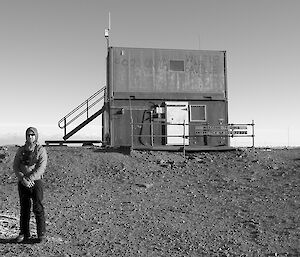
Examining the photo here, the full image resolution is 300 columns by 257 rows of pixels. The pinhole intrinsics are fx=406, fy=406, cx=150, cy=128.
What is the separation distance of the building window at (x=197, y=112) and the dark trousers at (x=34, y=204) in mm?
16459

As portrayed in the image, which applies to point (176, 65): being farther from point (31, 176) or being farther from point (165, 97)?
point (31, 176)

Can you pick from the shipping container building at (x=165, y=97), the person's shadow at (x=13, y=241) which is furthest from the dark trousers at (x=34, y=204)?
the shipping container building at (x=165, y=97)

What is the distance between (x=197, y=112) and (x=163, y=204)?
37.0ft

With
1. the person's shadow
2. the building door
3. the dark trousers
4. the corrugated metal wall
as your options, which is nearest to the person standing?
the dark trousers

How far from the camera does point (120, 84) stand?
923 inches

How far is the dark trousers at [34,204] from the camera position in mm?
8422

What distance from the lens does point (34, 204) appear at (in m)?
8.42

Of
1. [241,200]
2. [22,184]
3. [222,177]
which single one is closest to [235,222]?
[241,200]

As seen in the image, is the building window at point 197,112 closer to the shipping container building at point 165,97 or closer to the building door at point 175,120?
the shipping container building at point 165,97

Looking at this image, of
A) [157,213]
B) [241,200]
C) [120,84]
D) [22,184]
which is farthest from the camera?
[120,84]

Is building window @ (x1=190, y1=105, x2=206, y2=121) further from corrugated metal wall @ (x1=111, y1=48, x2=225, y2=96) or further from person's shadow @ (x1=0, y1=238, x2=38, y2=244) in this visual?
person's shadow @ (x1=0, y1=238, x2=38, y2=244)

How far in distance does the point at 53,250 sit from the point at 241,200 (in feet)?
25.4

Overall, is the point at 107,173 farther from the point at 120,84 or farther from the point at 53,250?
the point at 53,250

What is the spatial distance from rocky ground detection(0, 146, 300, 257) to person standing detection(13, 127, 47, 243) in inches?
25.3
